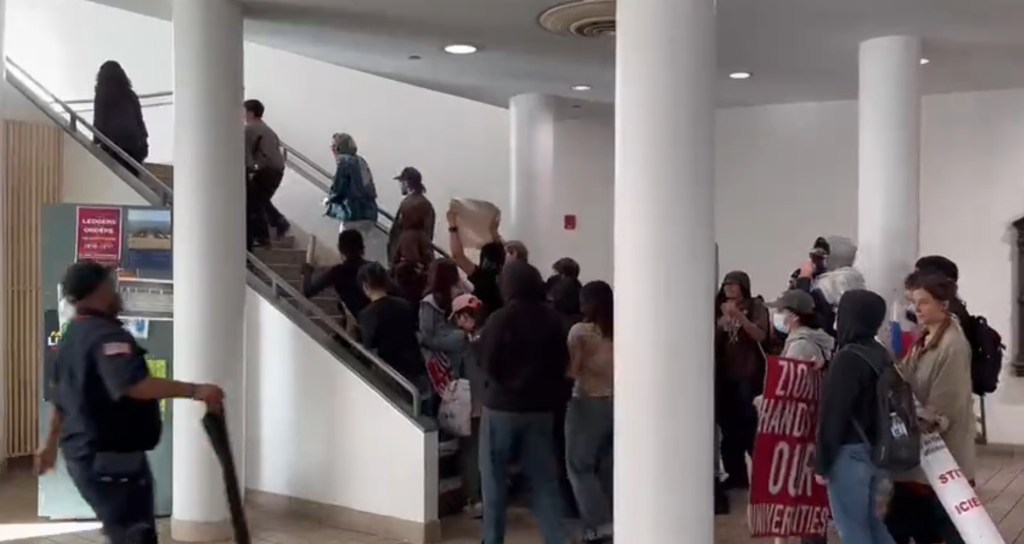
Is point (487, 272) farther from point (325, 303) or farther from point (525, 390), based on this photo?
point (525, 390)

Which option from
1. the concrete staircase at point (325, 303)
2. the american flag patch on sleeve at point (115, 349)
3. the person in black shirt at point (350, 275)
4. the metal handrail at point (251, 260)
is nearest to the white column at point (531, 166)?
the concrete staircase at point (325, 303)

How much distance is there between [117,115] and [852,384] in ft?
21.7

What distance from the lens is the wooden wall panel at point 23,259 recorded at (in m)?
8.78

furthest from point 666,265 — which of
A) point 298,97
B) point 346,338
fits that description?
point 298,97

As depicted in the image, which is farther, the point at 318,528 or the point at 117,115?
the point at 117,115

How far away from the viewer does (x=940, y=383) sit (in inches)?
191

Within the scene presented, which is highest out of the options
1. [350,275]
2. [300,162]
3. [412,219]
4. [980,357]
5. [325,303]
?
[300,162]

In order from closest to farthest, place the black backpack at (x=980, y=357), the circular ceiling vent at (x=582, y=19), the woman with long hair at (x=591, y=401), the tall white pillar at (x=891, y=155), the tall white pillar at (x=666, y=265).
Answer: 1. the tall white pillar at (x=666, y=265)
2. the woman with long hair at (x=591, y=401)
3. the black backpack at (x=980, y=357)
4. the circular ceiling vent at (x=582, y=19)
5. the tall white pillar at (x=891, y=155)

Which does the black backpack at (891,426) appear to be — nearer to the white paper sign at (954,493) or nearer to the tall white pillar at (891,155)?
the white paper sign at (954,493)

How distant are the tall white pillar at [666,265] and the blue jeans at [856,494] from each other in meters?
0.56

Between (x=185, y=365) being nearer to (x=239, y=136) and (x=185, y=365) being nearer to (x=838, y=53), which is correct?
(x=239, y=136)

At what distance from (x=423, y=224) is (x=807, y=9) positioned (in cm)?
317

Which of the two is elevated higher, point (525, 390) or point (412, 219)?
point (412, 219)

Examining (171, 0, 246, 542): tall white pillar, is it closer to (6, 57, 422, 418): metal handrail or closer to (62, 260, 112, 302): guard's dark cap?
(6, 57, 422, 418): metal handrail
